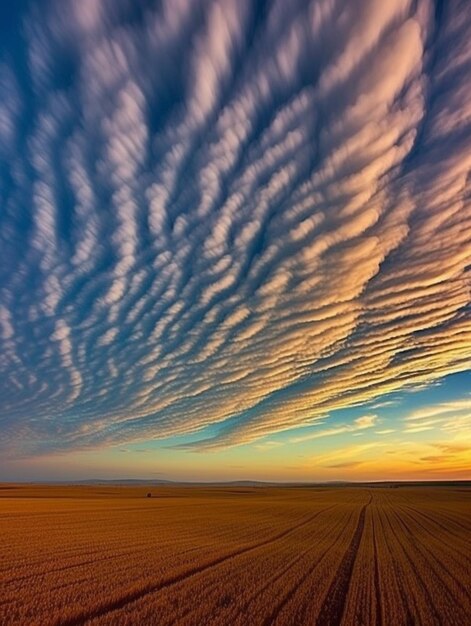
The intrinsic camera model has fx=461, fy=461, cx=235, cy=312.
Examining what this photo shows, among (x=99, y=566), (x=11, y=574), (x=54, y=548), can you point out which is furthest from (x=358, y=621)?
(x=54, y=548)

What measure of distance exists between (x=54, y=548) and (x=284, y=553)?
31.1 ft

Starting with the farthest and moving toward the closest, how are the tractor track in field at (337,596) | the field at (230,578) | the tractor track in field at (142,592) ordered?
the field at (230,578)
the tractor track in field at (337,596)
the tractor track in field at (142,592)

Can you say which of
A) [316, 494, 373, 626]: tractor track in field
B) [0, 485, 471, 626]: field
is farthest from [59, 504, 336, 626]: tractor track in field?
[316, 494, 373, 626]: tractor track in field

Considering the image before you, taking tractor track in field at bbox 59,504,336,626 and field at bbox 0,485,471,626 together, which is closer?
tractor track in field at bbox 59,504,336,626

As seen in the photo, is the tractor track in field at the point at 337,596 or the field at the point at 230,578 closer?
the tractor track in field at the point at 337,596

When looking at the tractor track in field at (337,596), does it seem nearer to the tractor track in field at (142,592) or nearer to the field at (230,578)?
the field at (230,578)

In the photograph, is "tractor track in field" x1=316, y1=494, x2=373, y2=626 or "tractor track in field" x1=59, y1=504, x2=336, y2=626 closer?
"tractor track in field" x1=59, y1=504, x2=336, y2=626

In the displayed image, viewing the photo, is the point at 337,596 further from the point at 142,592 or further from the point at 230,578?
the point at 142,592

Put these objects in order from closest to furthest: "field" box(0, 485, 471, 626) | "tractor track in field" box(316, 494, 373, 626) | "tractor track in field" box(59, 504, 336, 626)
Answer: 1. "tractor track in field" box(59, 504, 336, 626)
2. "tractor track in field" box(316, 494, 373, 626)
3. "field" box(0, 485, 471, 626)

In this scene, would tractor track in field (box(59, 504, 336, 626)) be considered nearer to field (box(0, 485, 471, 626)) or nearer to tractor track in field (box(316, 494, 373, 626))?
field (box(0, 485, 471, 626))

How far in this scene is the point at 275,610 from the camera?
34.7 ft

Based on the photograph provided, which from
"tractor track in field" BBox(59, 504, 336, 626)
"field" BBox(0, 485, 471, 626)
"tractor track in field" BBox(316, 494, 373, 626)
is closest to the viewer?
"tractor track in field" BBox(59, 504, 336, 626)

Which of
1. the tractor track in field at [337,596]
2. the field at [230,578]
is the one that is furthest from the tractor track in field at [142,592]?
the tractor track in field at [337,596]

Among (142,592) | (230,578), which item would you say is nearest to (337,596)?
(230,578)
